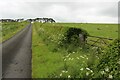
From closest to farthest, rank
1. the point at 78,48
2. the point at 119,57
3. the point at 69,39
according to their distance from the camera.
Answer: the point at 119,57 → the point at 78,48 → the point at 69,39

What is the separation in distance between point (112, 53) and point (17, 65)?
8042mm

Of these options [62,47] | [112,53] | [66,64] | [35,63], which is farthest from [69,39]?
[112,53]

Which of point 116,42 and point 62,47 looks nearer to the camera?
point 116,42

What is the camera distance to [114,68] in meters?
10.3

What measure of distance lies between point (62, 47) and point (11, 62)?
16.5 ft

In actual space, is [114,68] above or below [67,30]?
below

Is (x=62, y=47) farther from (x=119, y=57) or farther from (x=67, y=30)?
(x=119, y=57)

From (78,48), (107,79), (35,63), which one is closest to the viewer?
(107,79)

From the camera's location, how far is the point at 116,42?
12336mm

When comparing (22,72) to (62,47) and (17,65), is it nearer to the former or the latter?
(17,65)

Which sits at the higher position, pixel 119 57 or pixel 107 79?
pixel 119 57

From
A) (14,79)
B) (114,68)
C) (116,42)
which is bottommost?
(14,79)

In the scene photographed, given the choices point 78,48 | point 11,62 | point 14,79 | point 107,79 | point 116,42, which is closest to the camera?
point 107,79

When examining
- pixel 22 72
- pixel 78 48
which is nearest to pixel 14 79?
pixel 22 72
